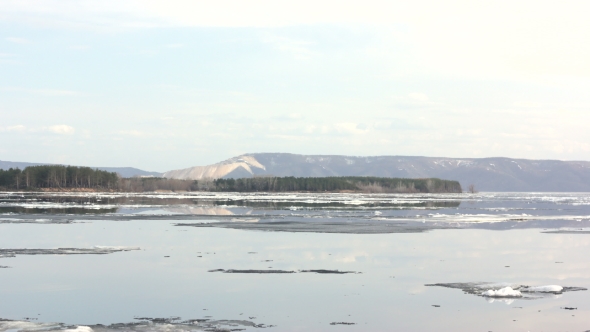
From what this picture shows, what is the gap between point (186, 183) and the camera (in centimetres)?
14425

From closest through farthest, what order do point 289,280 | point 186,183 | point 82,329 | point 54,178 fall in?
point 82,329 → point 289,280 → point 54,178 → point 186,183

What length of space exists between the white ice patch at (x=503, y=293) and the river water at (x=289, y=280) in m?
0.07

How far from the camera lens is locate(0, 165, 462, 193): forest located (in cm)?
10862

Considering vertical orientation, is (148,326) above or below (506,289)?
below

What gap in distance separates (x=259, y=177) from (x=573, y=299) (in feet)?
443

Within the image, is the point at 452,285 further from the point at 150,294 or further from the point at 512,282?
the point at 150,294

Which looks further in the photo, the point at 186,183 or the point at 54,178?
the point at 186,183

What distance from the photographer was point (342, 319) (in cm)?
1148

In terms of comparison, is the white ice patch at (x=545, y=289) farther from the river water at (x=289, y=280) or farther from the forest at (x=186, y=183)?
the forest at (x=186, y=183)

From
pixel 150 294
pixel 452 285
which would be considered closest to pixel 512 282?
pixel 452 285

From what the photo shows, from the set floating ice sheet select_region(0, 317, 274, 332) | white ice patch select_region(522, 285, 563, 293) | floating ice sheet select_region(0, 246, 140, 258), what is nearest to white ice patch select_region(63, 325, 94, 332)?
floating ice sheet select_region(0, 317, 274, 332)

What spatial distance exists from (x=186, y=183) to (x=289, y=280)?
13098 cm

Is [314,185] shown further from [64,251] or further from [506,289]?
[506,289]

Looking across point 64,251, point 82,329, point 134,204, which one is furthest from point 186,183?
point 82,329
